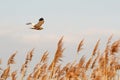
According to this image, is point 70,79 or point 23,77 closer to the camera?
point 70,79

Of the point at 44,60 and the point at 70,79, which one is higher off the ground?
the point at 44,60

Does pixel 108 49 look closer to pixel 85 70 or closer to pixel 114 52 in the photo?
pixel 114 52

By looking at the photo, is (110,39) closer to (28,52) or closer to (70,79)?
(70,79)

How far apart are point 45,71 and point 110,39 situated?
5.12ft

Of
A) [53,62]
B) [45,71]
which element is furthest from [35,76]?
[53,62]

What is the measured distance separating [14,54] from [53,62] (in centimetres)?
124

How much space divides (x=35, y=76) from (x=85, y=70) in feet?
3.53

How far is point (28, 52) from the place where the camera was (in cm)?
806

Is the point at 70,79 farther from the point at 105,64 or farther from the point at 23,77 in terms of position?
the point at 23,77

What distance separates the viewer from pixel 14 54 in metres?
8.09

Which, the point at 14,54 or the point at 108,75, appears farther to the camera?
the point at 14,54

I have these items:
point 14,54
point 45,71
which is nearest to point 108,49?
point 45,71

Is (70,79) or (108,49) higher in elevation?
(108,49)

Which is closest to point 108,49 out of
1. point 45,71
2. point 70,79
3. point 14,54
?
point 70,79
